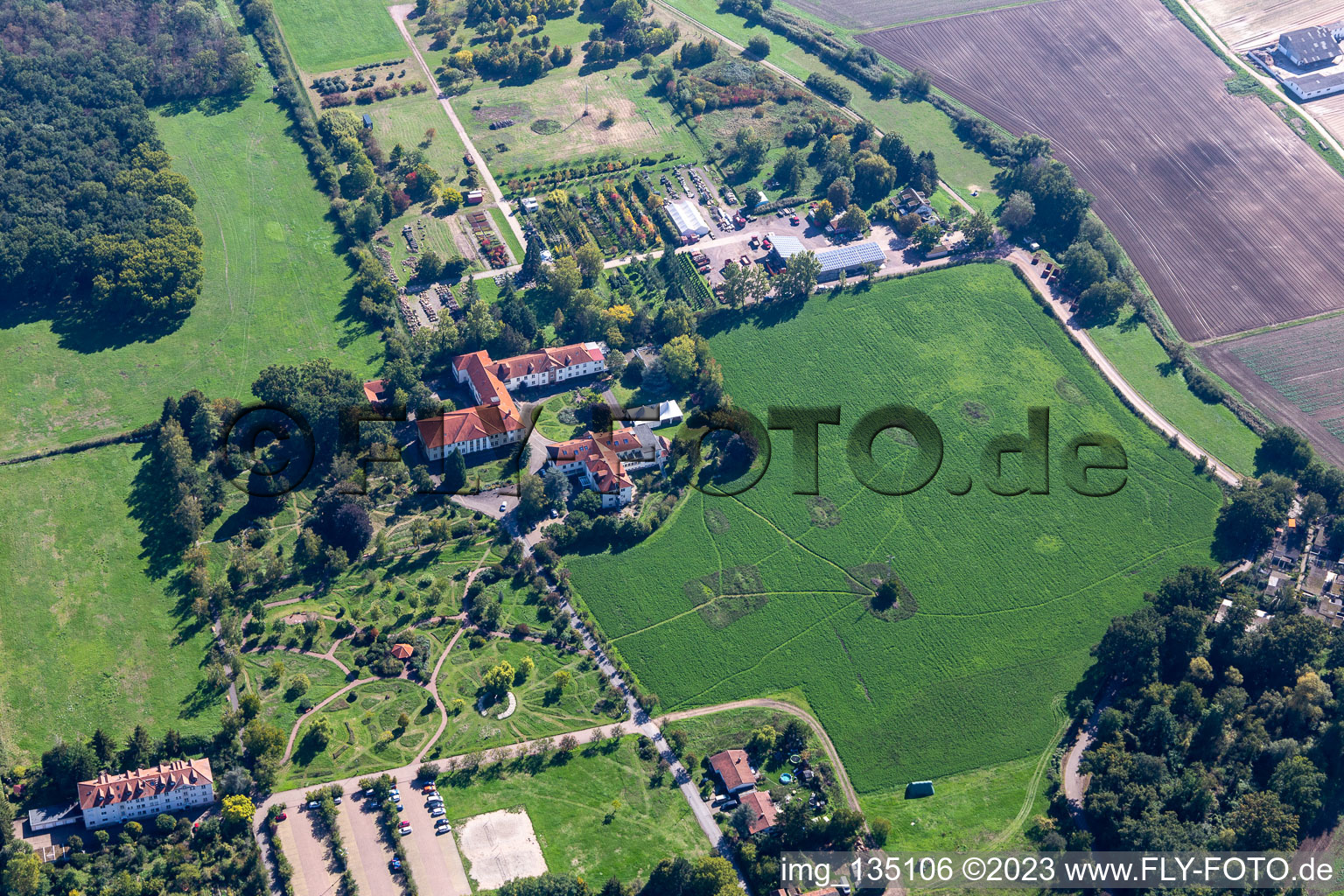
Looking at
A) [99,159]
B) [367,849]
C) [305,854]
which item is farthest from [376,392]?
[99,159]

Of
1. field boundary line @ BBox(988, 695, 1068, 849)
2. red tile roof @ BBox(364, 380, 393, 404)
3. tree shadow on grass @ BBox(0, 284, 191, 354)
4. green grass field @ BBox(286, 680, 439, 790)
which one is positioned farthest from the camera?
tree shadow on grass @ BBox(0, 284, 191, 354)

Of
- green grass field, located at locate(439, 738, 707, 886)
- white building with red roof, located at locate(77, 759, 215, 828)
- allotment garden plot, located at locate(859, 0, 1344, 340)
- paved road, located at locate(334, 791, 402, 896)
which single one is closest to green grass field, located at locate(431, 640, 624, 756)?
green grass field, located at locate(439, 738, 707, 886)

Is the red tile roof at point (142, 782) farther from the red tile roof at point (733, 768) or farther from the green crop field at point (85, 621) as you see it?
the red tile roof at point (733, 768)

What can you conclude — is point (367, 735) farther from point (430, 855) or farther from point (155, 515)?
point (155, 515)

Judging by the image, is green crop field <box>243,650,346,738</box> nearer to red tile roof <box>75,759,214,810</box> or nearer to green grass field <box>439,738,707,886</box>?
red tile roof <box>75,759,214,810</box>

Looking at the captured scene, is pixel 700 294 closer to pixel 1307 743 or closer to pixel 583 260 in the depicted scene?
pixel 583 260

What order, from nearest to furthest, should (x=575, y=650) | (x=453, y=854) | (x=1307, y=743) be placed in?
(x=453, y=854)
(x=1307, y=743)
(x=575, y=650)

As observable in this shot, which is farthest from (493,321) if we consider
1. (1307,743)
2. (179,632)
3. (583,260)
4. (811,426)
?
(1307,743)
